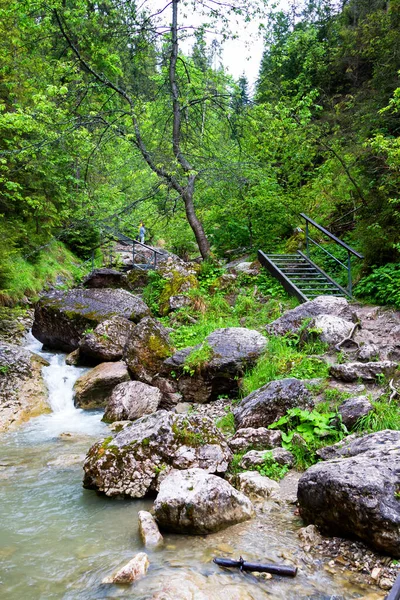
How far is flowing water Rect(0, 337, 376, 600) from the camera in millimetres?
2791

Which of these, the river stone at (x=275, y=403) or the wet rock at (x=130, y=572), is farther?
the river stone at (x=275, y=403)

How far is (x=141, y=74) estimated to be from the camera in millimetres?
15359

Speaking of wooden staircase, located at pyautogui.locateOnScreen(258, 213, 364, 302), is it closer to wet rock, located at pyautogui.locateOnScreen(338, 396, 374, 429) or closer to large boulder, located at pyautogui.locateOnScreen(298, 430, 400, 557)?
wet rock, located at pyautogui.locateOnScreen(338, 396, 374, 429)

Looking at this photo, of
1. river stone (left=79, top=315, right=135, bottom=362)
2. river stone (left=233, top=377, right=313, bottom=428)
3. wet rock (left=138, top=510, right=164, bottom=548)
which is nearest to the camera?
wet rock (left=138, top=510, right=164, bottom=548)

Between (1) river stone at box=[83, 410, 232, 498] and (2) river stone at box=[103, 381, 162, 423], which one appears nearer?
(1) river stone at box=[83, 410, 232, 498]

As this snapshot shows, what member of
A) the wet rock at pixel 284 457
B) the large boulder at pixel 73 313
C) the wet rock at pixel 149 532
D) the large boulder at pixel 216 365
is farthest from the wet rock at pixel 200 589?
the large boulder at pixel 73 313

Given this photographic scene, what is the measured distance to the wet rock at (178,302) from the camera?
1123cm

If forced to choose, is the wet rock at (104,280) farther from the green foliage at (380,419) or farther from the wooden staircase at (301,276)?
the green foliage at (380,419)

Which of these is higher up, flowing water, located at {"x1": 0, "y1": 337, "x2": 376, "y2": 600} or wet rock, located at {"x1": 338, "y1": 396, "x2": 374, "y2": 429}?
wet rock, located at {"x1": 338, "y1": 396, "x2": 374, "y2": 429}

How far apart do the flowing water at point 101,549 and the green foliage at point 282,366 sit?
272 centimetres

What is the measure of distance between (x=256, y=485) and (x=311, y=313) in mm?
4513

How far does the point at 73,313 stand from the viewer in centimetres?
1034

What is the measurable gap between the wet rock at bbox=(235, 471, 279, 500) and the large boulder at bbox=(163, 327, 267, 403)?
9.97 ft

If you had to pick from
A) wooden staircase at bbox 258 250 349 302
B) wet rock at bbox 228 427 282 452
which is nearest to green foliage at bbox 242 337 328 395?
wet rock at bbox 228 427 282 452
